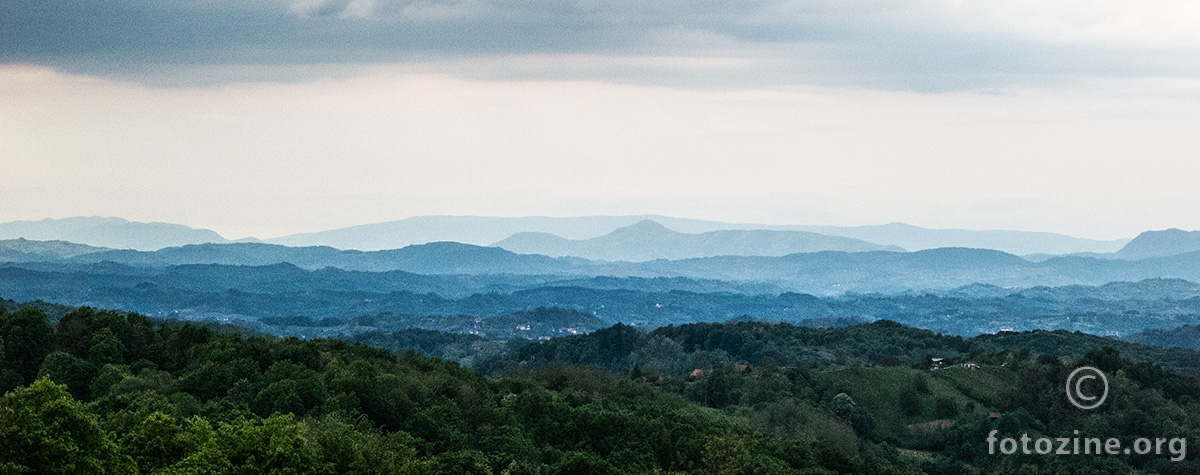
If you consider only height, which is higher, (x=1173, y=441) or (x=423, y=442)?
(x=423, y=442)

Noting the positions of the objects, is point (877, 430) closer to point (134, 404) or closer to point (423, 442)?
point (423, 442)

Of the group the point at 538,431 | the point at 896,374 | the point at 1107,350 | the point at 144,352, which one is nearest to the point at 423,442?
the point at 538,431

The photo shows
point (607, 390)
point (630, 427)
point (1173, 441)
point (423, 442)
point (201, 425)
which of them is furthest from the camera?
point (607, 390)

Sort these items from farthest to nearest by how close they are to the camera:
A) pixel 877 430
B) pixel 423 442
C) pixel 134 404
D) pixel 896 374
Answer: pixel 896 374 → pixel 877 430 → pixel 423 442 → pixel 134 404

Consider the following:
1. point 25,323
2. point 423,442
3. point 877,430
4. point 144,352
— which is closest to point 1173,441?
point 877,430

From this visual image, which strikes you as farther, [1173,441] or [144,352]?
[1173,441]

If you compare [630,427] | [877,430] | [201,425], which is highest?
[201,425]
